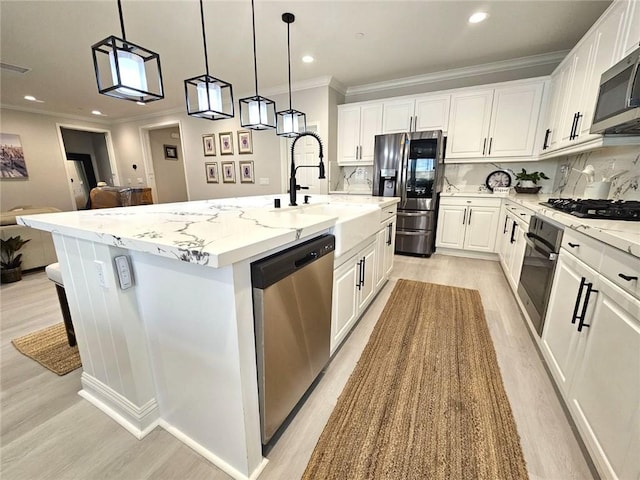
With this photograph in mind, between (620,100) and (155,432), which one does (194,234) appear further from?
(620,100)

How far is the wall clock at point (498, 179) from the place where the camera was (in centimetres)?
379

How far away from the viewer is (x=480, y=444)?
1170 mm

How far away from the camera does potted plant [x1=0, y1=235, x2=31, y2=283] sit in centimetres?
294

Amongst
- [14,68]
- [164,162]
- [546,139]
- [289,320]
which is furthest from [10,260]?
[546,139]

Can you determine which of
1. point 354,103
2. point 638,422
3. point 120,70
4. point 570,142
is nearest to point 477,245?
point 570,142

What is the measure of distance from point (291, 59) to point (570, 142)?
3.23 metres

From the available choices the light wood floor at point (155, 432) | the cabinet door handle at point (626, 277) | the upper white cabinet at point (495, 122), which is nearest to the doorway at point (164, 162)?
the light wood floor at point (155, 432)

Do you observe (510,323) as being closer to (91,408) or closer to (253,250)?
(253,250)

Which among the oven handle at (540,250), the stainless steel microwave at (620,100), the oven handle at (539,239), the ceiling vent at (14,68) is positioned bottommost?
the oven handle at (540,250)

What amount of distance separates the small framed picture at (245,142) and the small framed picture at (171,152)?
3.44 metres

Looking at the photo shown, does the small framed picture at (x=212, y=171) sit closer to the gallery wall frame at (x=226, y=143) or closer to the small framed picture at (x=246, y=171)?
the gallery wall frame at (x=226, y=143)

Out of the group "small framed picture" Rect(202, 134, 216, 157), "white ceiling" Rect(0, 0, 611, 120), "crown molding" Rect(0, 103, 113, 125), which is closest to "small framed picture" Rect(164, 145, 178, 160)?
"crown molding" Rect(0, 103, 113, 125)

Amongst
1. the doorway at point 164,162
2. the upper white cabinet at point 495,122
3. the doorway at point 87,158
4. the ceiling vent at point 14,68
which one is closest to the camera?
the upper white cabinet at point 495,122

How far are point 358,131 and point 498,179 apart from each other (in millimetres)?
2240
